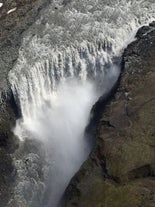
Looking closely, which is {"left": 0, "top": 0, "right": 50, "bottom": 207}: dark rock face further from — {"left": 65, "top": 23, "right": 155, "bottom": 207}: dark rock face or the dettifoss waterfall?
{"left": 65, "top": 23, "right": 155, "bottom": 207}: dark rock face

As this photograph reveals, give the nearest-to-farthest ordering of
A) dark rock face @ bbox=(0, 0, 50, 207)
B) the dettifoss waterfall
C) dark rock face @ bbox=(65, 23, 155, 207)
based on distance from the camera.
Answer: dark rock face @ bbox=(65, 23, 155, 207) < dark rock face @ bbox=(0, 0, 50, 207) < the dettifoss waterfall

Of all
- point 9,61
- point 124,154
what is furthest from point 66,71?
point 124,154

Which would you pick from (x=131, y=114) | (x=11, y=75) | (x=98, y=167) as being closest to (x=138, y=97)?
(x=131, y=114)

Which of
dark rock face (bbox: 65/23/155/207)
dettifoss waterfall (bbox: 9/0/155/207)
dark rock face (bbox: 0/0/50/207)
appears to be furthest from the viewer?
dettifoss waterfall (bbox: 9/0/155/207)

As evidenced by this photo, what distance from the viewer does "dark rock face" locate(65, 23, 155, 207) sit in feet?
124

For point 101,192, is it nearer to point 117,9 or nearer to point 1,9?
point 117,9

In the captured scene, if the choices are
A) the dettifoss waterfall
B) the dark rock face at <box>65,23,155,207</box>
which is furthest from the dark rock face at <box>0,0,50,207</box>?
the dark rock face at <box>65,23,155,207</box>

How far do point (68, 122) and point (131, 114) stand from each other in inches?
319

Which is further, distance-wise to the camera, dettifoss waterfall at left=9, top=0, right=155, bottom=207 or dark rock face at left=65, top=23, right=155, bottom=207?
dettifoss waterfall at left=9, top=0, right=155, bottom=207

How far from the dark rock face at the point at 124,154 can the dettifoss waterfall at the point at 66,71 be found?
4521mm

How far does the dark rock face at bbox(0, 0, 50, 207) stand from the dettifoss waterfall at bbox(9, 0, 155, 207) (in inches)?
24.8

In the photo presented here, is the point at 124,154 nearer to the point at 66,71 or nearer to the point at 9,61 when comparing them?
the point at 66,71

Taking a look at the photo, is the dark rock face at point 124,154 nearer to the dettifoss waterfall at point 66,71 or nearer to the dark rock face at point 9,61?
the dettifoss waterfall at point 66,71

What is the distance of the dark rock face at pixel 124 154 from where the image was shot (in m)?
37.9
